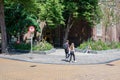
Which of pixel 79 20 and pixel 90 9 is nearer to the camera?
pixel 90 9

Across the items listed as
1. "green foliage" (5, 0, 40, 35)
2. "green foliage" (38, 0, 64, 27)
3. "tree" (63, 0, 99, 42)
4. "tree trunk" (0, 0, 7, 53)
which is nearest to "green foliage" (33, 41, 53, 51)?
"tree trunk" (0, 0, 7, 53)

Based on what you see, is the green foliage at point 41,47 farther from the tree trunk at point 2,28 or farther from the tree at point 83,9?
the tree at point 83,9

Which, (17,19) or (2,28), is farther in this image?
(17,19)

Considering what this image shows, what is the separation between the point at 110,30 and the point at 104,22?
4.96m

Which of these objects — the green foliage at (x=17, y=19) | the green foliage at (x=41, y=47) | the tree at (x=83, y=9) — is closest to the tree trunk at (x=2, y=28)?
the green foliage at (x=41, y=47)

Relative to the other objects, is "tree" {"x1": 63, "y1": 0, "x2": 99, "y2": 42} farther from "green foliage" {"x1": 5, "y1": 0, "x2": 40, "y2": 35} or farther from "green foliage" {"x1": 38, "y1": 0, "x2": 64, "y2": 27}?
"green foliage" {"x1": 5, "y1": 0, "x2": 40, "y2": 35}

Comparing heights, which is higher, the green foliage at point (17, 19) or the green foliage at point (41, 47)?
the green foliage at point (17, 19)

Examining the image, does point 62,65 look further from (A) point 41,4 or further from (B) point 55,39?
(B) point 55,39

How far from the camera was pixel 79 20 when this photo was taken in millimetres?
37062

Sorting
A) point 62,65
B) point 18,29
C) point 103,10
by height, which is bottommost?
point 62,65

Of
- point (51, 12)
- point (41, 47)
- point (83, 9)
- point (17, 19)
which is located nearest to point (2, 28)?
point (41, 47)

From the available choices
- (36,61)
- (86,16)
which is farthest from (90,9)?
(36,61)

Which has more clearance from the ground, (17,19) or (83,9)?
(83,9)

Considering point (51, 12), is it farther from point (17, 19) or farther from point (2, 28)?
point (2, 28)
